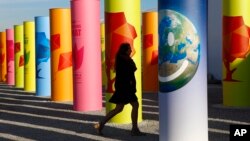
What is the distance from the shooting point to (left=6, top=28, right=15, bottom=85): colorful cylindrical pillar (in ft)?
82.1

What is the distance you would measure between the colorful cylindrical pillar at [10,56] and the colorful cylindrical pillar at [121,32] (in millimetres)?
15721

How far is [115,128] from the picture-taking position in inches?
373

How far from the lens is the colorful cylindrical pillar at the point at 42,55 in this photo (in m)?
17.1

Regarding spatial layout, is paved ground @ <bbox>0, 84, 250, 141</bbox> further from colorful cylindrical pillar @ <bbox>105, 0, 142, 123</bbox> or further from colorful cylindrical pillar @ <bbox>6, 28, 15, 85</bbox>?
colorful cylindrical pillar @ <bbox>6, 28, 15, 85</bbox>

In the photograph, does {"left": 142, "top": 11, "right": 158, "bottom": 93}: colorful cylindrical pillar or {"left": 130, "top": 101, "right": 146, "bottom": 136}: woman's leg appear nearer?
{"left": 130, "top": 101, "right": 146, "bottom": 136}: woman's leg

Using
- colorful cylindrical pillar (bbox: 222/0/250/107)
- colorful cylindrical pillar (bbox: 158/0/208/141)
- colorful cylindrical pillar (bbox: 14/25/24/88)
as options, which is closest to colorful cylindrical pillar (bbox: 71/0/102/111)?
colorful cylindrical pillar (bbox: 222/0/250/107)

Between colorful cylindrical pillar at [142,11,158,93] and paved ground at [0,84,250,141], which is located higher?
colorful cylindrical pillar at [142,11,158,93]

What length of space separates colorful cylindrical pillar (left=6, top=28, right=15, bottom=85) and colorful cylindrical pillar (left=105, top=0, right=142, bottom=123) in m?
15.7

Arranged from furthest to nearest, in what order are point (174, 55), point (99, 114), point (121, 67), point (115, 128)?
point (99, 114), point (115, 128), point (121, 67), point (174, 55)

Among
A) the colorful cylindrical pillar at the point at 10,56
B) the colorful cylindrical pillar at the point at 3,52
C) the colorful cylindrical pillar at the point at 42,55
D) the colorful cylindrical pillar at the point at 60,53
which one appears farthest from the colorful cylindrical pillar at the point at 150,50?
the colorful cylindrical pillar at the point at 3,52

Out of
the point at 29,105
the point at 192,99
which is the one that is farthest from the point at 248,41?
the point at 29,105

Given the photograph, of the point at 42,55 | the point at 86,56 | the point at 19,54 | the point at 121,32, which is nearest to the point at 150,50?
the point at 42,55

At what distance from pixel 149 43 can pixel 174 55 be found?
11.5 m

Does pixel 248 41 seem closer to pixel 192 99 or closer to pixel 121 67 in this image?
pixel 121 67
